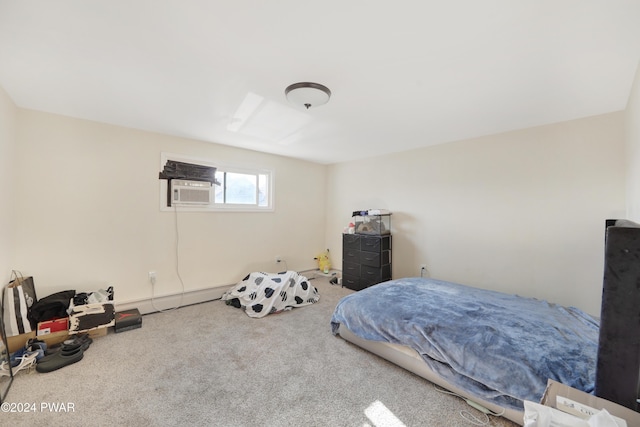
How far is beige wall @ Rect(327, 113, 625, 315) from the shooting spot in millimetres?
2605

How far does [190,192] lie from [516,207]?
14.1ft

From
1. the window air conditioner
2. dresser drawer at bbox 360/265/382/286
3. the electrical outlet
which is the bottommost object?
dresser drawer at bbox 360/265/382/286

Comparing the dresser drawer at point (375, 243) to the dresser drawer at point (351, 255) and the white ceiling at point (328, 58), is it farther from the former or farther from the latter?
the white ceiling at point (328, 58)

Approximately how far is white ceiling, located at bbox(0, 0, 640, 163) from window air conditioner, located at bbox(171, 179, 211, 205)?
3.03 ft

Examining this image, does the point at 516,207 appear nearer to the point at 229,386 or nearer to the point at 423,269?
the point at 423,269

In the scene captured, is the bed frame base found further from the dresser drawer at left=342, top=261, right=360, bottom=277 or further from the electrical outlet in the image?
the electrical outlet

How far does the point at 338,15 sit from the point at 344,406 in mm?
2419

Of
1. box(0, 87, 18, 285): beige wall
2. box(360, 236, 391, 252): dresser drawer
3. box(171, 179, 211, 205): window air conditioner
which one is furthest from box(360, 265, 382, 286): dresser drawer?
box(0, 87, 18, 285): beige wall

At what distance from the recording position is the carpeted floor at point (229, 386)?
1.59 metres

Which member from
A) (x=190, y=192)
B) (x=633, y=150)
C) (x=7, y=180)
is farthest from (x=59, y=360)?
(x=633, y=150)

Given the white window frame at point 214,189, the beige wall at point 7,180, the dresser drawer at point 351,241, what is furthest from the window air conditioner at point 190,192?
the dresser drawer at point 351,241

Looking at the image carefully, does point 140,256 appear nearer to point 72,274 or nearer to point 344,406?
point 72,274

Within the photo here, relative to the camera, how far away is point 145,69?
1866 mm

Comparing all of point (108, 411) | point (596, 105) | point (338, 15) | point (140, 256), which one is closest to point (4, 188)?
point (140, 256)
